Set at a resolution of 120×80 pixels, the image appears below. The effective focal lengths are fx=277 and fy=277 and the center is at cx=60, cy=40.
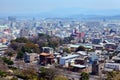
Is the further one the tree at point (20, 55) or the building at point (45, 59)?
the tree at point (20, 55)

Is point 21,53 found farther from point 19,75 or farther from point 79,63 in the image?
point 19,75

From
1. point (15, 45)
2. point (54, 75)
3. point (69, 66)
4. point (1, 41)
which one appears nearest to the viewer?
point (54, 75)

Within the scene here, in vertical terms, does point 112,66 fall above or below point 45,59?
below

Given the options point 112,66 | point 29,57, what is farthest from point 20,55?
point 112,66

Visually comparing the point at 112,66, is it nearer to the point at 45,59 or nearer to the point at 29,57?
the point at 45,59

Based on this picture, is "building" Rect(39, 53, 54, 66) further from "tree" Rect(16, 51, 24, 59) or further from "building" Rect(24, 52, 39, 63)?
"tree" Rect(16, 51, 24, 59)

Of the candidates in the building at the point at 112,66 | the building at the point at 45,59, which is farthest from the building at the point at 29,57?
the building at the point at 112,66

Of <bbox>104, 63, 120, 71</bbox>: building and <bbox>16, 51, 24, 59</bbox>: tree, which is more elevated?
<bbox>16, 51, 24, 59</bbox>: tree

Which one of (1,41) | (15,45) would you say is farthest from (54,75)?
(1,41)

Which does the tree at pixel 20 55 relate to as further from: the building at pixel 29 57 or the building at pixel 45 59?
the building at pixel 45 59

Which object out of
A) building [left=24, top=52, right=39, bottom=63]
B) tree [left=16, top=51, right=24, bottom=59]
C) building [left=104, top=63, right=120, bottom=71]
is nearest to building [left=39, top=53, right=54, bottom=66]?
building [left=24, top=52, right=39, bottom=63]

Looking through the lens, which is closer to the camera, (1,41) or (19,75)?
(19,75)
